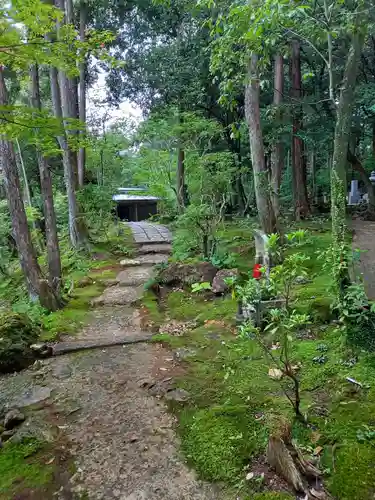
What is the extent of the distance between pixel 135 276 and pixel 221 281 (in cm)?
290

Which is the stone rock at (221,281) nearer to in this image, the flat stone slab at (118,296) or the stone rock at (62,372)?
the flat stone slab at (118,296)

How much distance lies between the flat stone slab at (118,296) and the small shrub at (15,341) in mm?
2058

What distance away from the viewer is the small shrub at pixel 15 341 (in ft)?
15.5

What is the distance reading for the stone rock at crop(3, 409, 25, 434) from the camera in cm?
340

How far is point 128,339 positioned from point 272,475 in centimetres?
325

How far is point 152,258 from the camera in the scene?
10.9m

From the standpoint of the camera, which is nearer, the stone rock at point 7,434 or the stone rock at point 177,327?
the stone rock at point 7,434

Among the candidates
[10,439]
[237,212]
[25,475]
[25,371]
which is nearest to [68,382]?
[25,371]

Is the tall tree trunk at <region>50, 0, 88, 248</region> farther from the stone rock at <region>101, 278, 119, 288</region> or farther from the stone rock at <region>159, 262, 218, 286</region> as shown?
the stone rock at <region>159, 262, 218, 286</region>

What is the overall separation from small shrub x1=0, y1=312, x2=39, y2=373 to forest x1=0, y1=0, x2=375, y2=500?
2cm

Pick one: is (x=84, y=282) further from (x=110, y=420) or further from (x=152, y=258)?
(x=110, y=420)

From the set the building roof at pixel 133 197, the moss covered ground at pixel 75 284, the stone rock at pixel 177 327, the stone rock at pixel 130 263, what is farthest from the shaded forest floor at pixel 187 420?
the building roof at pixel 133 197

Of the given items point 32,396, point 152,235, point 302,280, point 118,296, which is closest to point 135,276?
point 118,296

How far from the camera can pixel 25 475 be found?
2777 mm
